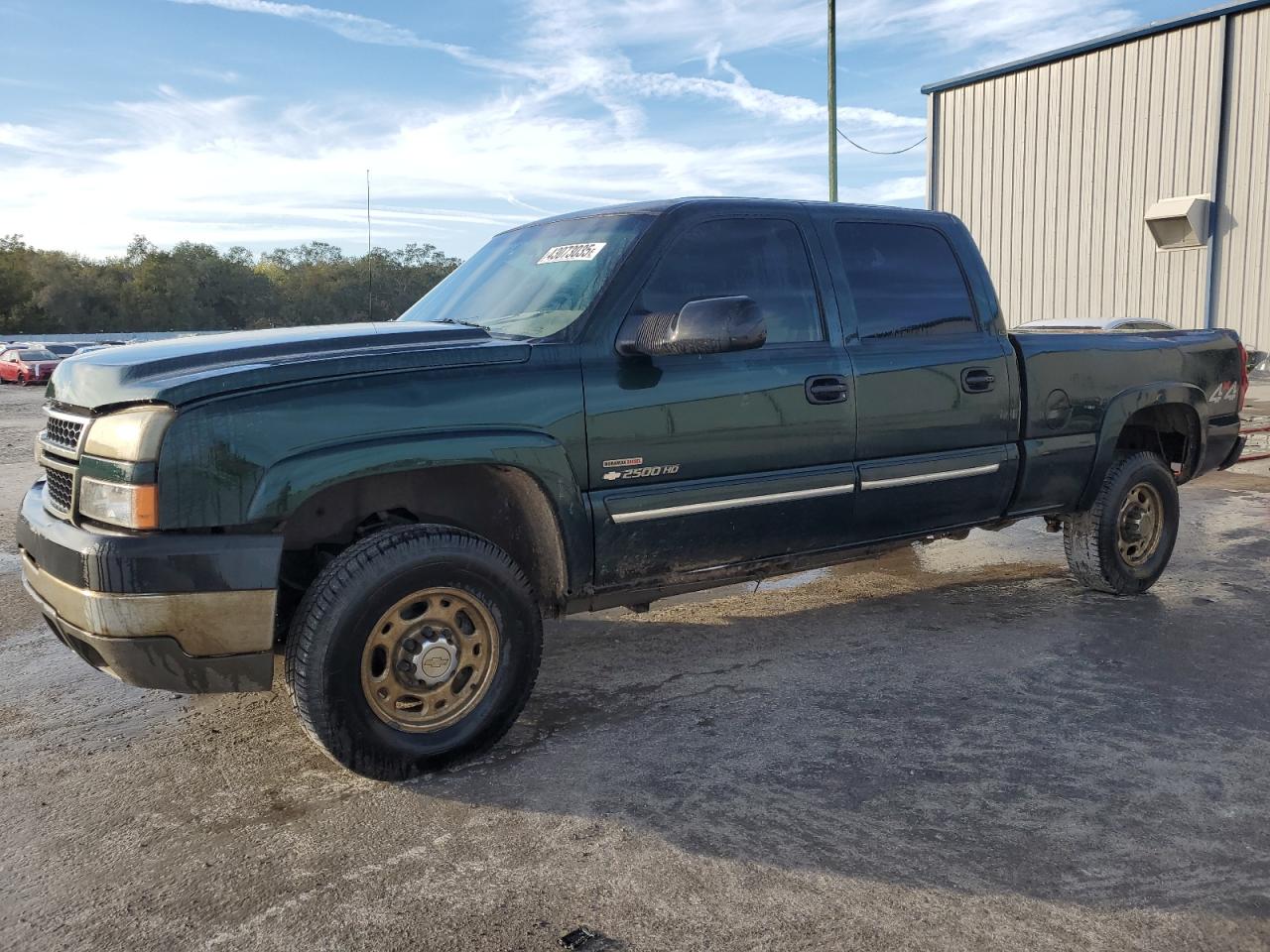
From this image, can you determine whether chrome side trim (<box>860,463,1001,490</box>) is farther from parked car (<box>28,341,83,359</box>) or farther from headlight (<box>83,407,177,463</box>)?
parked car (<box>28,341,83,359</box>)

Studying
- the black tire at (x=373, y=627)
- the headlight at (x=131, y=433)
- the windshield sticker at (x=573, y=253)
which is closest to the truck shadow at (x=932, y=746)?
the black tire at (x=373, y=627)

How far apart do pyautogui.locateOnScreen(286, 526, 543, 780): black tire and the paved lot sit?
124 mm

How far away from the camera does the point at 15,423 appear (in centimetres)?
1814

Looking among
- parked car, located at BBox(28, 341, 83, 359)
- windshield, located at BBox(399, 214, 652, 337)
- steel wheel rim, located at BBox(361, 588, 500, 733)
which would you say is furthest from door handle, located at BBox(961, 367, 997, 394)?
parked car, located at BBox(28, 341, 83, 359)

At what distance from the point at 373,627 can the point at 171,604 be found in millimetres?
573

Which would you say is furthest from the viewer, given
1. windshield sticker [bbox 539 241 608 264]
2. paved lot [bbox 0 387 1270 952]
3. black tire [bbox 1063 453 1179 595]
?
black tire [bbox 1063 453 1179 595]

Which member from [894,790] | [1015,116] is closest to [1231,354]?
[894,790]

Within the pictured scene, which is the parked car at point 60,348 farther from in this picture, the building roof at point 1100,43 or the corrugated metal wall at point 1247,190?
the corrugated metal wall at point 1247,190

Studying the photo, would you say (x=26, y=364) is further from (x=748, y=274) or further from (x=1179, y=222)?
(x=748, y=274)

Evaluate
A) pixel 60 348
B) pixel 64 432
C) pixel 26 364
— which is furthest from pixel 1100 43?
pixel 60 348

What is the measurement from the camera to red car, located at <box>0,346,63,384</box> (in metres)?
33.7

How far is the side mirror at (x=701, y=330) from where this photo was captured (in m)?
3.42

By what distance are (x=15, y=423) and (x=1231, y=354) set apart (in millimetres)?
18799

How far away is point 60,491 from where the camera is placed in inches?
131
